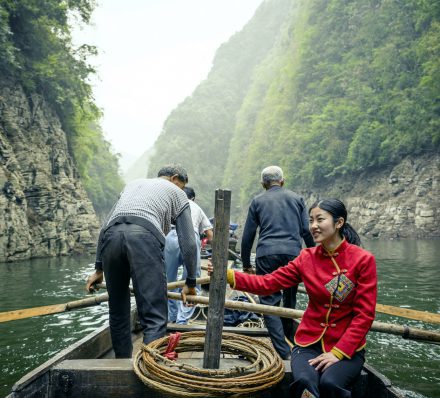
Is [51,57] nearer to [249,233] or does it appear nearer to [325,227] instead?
[249,233]

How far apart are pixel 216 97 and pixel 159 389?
106944mm

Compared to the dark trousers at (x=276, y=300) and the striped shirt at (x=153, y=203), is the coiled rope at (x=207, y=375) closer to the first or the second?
the striped shirt at (x=153, y=203)

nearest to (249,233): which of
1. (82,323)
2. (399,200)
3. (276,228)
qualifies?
(276,228)

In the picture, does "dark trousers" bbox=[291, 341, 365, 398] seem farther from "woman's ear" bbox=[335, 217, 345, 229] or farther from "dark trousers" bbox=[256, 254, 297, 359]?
"dark trousers" bbox=[256, 254, 297, 359]

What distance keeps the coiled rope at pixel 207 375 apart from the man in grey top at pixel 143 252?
15.4 inches

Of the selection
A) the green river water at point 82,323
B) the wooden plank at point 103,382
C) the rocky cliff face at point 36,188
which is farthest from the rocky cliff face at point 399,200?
the wooden plank at point 103,382

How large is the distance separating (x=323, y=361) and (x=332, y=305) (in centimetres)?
36

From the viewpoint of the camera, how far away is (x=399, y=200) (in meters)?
30.8

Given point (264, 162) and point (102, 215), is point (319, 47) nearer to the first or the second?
point (264, 162)

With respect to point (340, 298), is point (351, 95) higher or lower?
higher

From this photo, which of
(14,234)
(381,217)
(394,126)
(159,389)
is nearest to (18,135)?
(14,234)

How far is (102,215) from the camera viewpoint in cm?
5266

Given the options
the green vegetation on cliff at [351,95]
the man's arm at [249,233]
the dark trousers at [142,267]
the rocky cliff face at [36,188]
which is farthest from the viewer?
the green vegetation on cliff at [351,95]

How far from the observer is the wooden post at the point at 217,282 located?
2678 mm
